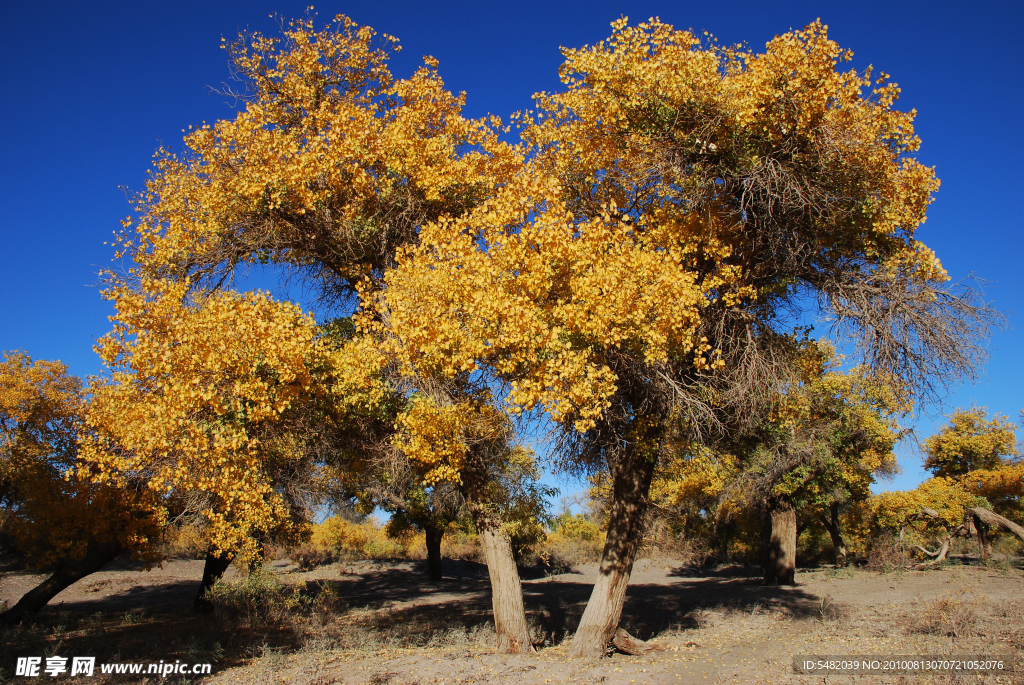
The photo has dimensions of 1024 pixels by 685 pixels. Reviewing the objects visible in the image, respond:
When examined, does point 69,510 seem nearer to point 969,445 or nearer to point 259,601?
point 259,601

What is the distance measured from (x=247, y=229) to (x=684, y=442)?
8.63m

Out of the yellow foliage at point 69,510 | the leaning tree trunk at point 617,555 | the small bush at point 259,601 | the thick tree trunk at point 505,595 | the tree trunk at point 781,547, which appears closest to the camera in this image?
the leaning tree trunk at point 617,555

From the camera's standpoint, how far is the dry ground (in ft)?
23.4

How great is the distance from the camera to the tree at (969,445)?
81.5 feet

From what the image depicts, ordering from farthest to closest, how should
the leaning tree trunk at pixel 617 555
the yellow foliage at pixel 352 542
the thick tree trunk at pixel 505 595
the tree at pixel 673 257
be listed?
the yellow foliage at pixel 352 542
the thick tree trunk at pixel 505 595
the leaning tree trunk at pixel 617 555
the tree at pixel 673 257

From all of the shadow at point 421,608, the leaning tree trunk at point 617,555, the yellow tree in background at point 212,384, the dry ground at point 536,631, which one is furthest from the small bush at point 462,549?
the yellow tree in background at point 212,384

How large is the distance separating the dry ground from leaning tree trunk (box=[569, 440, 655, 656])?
40cm

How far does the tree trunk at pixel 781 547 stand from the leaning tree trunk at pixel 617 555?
37.7ft

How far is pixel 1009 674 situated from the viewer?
5.57m

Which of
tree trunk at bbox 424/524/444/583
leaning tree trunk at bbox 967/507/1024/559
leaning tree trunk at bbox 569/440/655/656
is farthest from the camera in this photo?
tree trunk at bbox 424/524/444/583

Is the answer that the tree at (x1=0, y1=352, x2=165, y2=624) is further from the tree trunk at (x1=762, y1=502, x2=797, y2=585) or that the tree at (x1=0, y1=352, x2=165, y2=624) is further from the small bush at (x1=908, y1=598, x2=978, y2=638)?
the tree trunk at (x1=762, y1=502, x2=797, y2=585)

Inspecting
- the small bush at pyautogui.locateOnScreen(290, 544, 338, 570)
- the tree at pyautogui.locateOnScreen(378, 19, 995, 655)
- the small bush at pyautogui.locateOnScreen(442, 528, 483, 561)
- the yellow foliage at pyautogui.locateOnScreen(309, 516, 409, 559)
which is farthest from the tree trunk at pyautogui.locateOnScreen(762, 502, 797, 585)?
the yellow foliage at pyautogui.locateOnScreen(309, 516, 409, 559)

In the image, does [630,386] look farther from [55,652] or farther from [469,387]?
[55,652]

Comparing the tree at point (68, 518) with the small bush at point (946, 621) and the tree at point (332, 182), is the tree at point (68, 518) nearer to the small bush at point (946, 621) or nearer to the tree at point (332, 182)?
the tree at point (332, 182)
